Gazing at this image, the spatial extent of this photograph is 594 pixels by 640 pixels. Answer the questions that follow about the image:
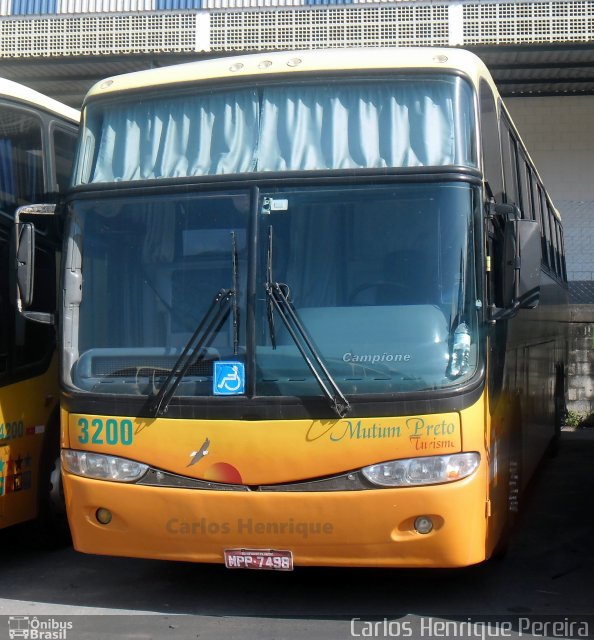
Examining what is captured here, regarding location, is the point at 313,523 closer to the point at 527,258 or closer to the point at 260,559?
the point at 260,559

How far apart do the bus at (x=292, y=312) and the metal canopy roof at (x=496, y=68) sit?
10.5m

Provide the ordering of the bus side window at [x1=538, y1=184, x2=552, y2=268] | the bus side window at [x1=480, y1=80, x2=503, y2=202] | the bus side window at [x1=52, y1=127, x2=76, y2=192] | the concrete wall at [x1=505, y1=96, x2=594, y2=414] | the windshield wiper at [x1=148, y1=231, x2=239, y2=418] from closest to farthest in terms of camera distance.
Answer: the windshield wiper at [x1=148, y1=231, x2=239, y2=418], the bus side window at [x1=480, y1=80, x2=503, y2=202], the bus side window at [x1=52, y1=127, x2=76, y2=192], the bus side window at [x1=538, y1=184, x2=552, y2=268], the concrete wall at [x1=505, y1=96, x2=594, y2=414]

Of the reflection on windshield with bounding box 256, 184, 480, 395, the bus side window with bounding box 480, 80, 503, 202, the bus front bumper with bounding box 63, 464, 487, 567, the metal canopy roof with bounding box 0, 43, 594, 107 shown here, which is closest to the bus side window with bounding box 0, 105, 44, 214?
the reflection on windshield with bounding box 256, 184, 480, 395

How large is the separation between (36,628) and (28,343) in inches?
89.9

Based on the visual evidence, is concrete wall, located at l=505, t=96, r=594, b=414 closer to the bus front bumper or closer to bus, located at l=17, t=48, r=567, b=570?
bus, located at l=17, t=48, r=567, b=570

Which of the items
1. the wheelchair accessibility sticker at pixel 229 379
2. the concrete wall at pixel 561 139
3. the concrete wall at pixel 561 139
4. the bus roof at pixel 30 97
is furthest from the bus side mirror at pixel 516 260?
the concrete wall at pixel 561 139

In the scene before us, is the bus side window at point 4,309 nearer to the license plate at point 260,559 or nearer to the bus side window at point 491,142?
the license plate at point 260,559

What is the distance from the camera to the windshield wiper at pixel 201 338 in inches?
224

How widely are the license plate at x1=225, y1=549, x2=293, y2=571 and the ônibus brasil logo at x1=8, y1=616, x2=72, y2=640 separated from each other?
106 centimetres

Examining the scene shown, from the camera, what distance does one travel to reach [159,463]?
570 cm

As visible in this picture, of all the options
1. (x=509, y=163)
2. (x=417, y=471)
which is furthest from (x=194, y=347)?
(x=509, y=163)

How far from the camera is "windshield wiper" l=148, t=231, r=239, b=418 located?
18.7ft

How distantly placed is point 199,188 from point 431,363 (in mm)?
1787

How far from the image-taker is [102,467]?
585 centimetres
